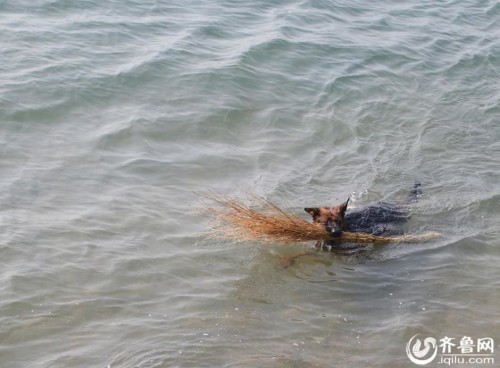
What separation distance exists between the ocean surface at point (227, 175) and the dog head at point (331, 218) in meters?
0.36

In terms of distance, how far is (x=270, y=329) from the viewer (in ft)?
21.3

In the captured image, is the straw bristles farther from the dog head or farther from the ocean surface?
the ocean surface

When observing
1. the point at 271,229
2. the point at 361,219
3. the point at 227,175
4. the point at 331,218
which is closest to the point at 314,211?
the point at 331,218

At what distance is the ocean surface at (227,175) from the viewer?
647 centimetres

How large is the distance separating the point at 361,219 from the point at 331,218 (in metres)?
0.62

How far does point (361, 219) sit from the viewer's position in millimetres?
8188

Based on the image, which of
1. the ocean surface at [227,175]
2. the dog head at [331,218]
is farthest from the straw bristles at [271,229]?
the ocean surface at [227,175]

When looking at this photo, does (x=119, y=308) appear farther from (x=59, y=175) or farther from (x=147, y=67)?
(x=147, y=67)

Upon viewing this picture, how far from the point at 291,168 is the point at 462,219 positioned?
2.49 meters

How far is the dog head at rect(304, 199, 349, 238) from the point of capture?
7.68 meters

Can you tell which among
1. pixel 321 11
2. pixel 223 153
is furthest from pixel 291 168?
pixel 321 11

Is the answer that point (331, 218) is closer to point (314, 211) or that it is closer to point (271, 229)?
point (314, 211)

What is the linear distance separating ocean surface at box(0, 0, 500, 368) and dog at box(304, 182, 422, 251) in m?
0.22

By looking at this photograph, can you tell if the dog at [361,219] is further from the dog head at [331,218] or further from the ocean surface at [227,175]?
the ocean surface at [227,175]
